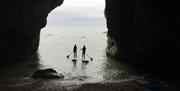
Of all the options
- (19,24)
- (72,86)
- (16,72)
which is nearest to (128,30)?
(19,24)

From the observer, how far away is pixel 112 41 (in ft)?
165

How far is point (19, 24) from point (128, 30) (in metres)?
15.5

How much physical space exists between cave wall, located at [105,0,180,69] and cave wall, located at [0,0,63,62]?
41.3ft

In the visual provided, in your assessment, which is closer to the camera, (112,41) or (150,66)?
(150,66)

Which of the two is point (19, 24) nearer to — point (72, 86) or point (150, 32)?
point (72, 86)

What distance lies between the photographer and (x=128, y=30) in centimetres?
4172

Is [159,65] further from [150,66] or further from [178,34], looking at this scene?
[178,34]

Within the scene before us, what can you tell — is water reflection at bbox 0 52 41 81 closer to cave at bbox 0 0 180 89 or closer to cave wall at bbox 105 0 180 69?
cave at bbox 0 0 180 89

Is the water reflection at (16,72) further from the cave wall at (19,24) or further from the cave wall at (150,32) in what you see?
the cave wall at (150,32)

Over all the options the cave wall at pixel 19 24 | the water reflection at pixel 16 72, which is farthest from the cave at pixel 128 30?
the water reflection at pixel 16 72

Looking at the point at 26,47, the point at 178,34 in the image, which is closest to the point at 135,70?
the point at 178,34

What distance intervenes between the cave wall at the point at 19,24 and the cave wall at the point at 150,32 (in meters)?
12.6

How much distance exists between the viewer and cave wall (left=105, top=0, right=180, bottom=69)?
28422 mm

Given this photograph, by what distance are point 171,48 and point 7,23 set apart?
1976 cm
